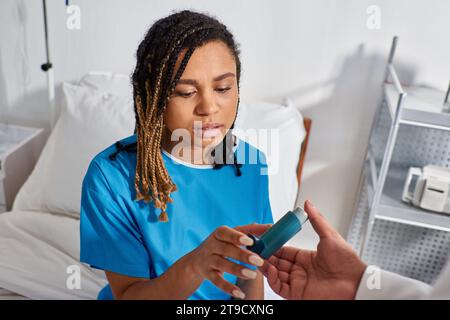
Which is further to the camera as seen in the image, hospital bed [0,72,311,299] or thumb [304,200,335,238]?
hospital bed [0,72,311,299]

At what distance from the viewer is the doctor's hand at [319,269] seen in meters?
0.53

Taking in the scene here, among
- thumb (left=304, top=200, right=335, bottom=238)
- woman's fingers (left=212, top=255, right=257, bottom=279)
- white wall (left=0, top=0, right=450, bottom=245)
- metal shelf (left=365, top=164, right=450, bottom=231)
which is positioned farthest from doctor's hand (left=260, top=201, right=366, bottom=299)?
metal shelf (left=365, top=164, right=450, bottom=231)

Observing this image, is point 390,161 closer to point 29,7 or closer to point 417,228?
point 417,228

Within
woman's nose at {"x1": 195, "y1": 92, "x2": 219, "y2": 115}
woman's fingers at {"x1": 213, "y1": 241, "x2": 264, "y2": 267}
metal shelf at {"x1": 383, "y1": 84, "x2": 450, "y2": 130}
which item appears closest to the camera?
woman's fingers at {"x1": 213, "y1": 241, "x2": 264, "y2": 267}

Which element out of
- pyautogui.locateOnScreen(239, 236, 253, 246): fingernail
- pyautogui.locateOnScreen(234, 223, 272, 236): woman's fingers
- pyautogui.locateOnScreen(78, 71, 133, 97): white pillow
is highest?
pyautogui.locateOnScreen(78, 71, 133, 97): white pillow

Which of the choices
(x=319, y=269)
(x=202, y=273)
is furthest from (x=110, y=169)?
(x=319, y=269)

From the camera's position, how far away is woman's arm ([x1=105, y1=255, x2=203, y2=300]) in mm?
520

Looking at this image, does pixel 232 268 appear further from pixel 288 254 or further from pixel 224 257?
pixel 288 254

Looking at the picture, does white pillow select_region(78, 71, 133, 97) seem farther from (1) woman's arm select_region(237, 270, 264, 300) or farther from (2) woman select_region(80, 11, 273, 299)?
(1) woman's arm select_region(237, 270, 264, 300)

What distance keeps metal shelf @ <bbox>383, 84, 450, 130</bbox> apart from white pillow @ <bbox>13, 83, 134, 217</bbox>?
54 cm

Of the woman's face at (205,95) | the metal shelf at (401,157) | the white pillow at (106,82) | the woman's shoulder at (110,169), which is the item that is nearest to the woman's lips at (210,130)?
the woman's face at (205,95)

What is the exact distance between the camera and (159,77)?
1.78 feet

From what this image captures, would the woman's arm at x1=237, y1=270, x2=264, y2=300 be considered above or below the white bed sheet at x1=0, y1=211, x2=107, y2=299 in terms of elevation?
above

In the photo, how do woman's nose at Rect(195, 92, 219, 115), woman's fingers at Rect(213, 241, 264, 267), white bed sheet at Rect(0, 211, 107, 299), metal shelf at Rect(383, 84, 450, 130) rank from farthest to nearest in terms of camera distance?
1. metal shelf at Rect(383, 84, 450, 130)
2. white bed sheet at Rect(0, 211, 107, 299)
3. woman's nose at Rect(195, 92, 219, 115)
4. woman's fingers at Rect(213, 241, 264, 267)
